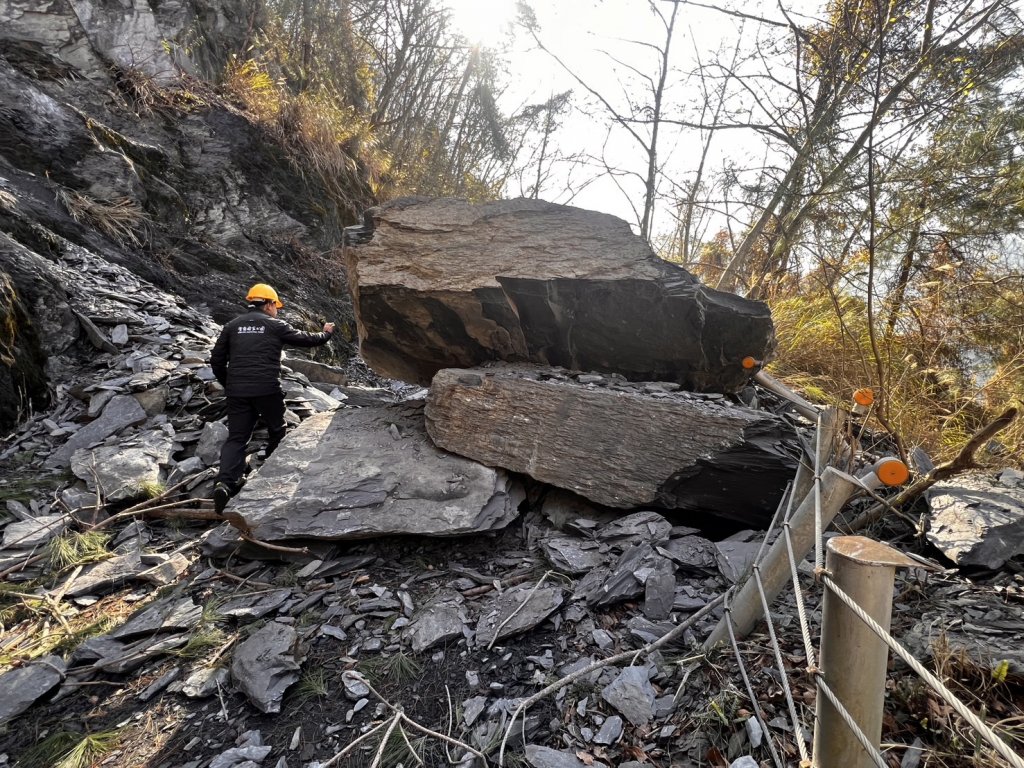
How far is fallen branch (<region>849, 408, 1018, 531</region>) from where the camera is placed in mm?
2070

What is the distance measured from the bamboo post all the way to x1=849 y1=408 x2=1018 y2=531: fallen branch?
1476mm

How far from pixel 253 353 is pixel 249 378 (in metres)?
0.23

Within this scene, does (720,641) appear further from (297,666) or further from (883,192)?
(883,192)

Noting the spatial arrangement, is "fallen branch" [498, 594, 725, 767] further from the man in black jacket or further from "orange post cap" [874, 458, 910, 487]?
the man in black jacket

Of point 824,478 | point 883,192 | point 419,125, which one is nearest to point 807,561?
point 824,478

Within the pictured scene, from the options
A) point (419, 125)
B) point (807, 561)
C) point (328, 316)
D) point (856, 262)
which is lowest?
point (807, 561)

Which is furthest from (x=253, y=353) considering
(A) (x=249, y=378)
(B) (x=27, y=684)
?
(B) (x=27, y=684)

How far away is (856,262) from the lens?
18.1ft

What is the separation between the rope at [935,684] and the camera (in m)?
0.68

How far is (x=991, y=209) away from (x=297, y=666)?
6491mm

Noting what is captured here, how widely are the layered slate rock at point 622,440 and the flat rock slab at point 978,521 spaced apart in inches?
28.9

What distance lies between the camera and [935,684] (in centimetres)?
80

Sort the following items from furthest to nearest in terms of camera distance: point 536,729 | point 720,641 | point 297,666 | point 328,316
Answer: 1. point 328,316
2. point 297,666
3. point 720,641
4. point 536,729

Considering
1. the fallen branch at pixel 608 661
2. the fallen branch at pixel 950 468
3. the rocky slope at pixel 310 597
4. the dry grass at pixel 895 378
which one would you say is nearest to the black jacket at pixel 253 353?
the rocky slope at pixel 310 597
